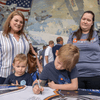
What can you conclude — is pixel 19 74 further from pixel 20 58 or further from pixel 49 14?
pixel 49 14

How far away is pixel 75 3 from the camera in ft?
21.4

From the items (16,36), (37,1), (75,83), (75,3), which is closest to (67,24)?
(75,3)

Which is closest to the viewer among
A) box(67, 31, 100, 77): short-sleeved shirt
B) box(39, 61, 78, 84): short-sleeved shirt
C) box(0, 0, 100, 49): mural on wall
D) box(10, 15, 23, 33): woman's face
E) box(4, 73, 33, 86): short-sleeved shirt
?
box(39, 61, 78, 84): short-sleeved shirt

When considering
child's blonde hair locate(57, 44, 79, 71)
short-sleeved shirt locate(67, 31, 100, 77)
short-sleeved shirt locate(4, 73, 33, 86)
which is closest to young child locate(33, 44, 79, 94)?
child's blonde hair locate(57, 44, 79, 71)

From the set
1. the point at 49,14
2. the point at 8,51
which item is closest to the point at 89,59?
the point at 8,51

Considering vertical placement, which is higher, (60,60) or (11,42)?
(11,42)

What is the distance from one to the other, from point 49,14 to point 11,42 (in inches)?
225

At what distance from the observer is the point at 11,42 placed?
57.0 inches

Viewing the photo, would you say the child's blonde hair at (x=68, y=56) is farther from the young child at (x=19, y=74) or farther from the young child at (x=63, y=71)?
the young child at (x=19, y=74)

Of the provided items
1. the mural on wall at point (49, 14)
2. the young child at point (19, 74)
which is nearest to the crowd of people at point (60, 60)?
the young child at point (19, 74)

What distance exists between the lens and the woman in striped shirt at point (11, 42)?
1.39m

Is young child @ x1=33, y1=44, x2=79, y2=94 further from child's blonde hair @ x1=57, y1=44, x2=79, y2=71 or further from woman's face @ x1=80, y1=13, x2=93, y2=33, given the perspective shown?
woman's face @ x1=80, y1=13, x2=93, y2=33

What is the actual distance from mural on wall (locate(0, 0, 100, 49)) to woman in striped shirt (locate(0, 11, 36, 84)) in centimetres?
498

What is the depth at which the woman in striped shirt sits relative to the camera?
4.57ft
